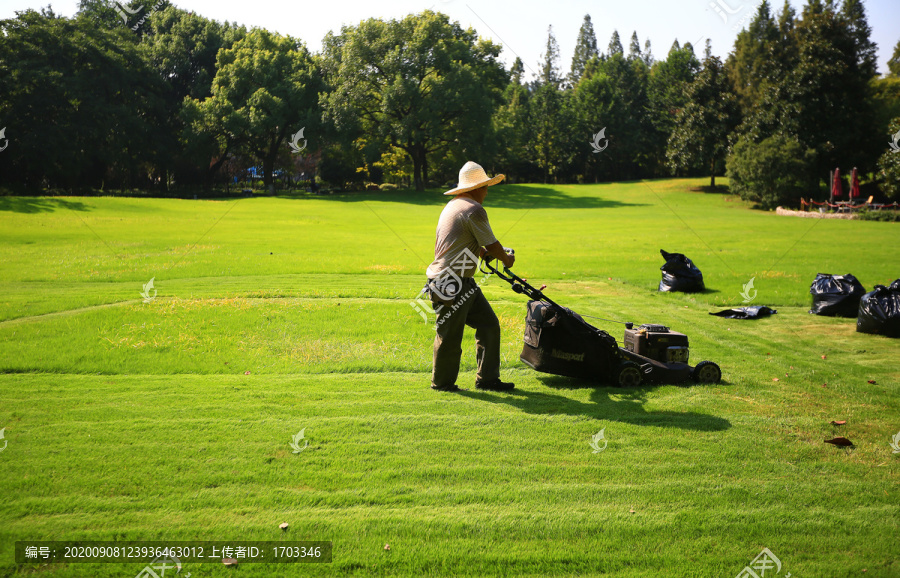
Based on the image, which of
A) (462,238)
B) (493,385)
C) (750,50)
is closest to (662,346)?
(493,385)

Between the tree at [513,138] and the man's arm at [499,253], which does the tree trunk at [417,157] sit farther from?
the man's arm at [499,253]

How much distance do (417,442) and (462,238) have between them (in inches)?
89.6

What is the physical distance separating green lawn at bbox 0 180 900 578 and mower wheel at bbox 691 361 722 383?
0.91ft

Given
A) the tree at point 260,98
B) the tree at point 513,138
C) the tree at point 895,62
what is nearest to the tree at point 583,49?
the tree at point 513,138

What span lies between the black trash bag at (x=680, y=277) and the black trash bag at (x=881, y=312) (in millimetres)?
4352

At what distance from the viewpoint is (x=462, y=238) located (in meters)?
6.69

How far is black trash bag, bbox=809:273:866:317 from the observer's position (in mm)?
12180

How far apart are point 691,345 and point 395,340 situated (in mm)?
4580

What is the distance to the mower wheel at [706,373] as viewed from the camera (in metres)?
7.56

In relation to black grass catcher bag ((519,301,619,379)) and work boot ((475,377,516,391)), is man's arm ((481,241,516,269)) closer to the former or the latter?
black grass catcher bag ((519,301,619,379))

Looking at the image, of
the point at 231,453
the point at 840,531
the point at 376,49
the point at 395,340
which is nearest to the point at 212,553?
the point at 231,453

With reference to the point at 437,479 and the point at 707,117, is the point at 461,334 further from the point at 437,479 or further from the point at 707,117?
the point at 707,117

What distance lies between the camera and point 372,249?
81.9ft

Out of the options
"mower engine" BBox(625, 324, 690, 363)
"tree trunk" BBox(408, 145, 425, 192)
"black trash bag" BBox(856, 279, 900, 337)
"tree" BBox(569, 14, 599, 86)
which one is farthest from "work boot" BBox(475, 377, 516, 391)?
"tree" BBox(569, 14, 599, 86)
